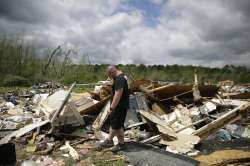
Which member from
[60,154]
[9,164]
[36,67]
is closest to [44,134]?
[60,154]

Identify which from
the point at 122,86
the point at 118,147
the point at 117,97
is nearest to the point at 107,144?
the point at 118,147

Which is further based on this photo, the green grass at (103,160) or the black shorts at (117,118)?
the black shorts at (117,118)

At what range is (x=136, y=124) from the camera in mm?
8469

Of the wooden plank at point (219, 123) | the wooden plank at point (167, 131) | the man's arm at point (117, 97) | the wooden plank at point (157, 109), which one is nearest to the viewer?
the man's arm at point (117, 97)

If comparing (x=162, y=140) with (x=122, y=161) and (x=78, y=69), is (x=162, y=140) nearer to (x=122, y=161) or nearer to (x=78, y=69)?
(x=122, y=161)

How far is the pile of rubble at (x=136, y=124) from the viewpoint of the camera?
6.62 meters

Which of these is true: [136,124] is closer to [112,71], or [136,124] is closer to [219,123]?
[219,123]

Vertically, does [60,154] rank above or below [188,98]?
below

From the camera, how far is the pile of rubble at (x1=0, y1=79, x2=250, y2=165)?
6617mm

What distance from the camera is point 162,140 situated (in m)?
7.17

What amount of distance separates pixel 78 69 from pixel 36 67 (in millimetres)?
6497

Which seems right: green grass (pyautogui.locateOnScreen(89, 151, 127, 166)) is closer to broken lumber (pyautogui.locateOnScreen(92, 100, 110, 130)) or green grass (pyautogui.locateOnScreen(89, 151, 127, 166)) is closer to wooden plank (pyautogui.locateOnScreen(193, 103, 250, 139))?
broken lumber (pyautogui.locateOnScreen(92, 100, 110, 130))

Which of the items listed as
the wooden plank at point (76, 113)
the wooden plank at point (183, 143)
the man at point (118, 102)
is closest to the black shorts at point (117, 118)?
the man at point (118, 102)

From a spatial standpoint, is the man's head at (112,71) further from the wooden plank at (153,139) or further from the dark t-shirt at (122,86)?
the wooden plank at (153,139)
